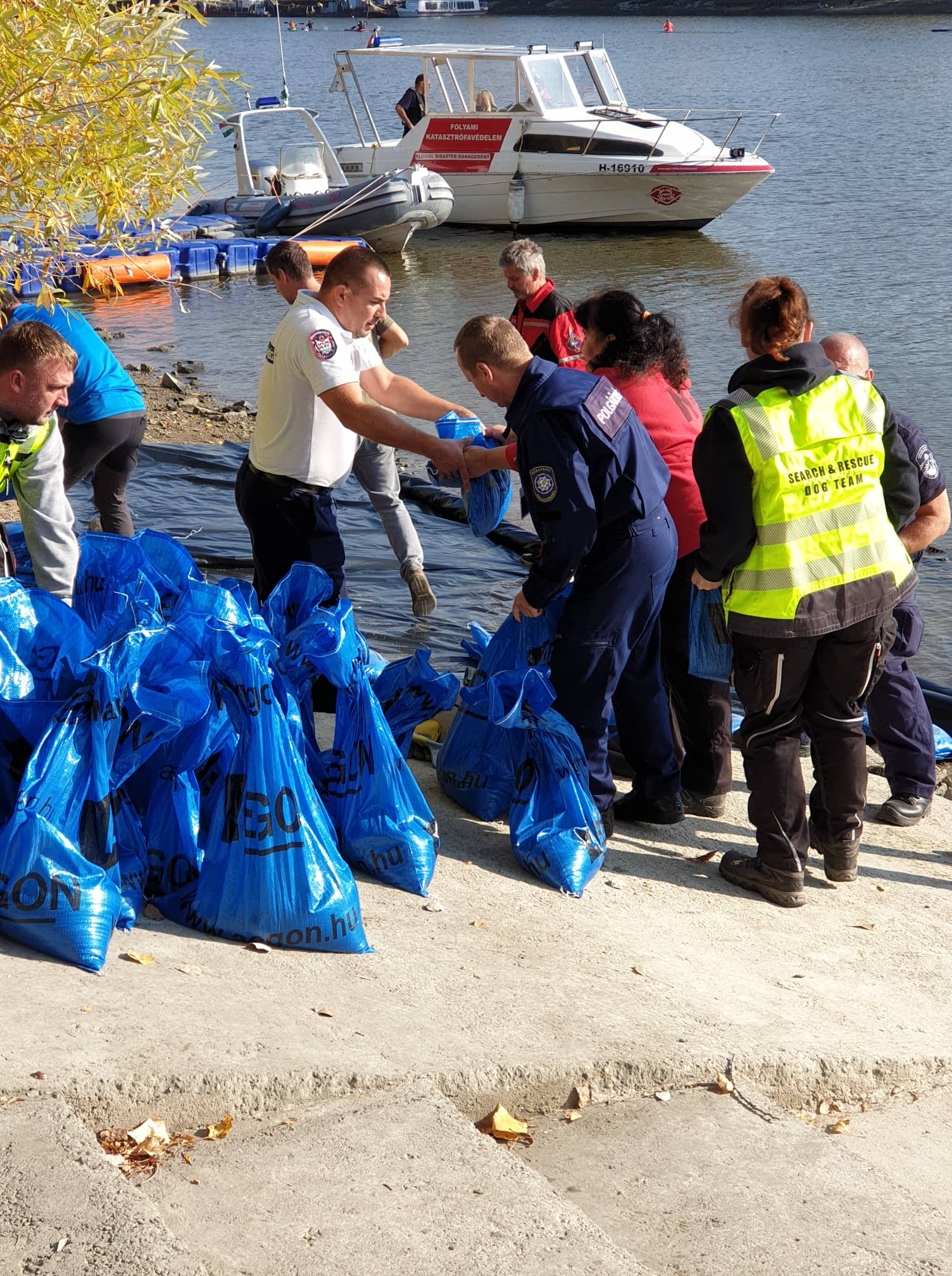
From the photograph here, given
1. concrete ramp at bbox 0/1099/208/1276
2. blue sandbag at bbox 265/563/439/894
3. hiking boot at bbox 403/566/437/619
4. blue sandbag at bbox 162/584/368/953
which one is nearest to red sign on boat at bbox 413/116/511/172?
hiking boot at bbox 403/566/437/619

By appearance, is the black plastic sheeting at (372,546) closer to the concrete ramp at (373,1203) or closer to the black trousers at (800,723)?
A: the black trousers at (800,723)

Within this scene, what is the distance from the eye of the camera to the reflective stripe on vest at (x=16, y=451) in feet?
11.8

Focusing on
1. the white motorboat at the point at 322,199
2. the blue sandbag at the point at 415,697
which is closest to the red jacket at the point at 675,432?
the blue sandbag at the point at 415,697

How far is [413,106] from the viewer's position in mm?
22109

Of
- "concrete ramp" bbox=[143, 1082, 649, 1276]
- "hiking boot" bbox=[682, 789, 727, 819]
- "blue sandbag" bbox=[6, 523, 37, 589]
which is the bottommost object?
"hiking boot" bbox=[682, 789, 727, 819]

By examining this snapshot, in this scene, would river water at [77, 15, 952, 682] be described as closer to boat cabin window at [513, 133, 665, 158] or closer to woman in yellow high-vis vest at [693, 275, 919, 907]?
woman in yellow high-vis vest at [693, 275, 919, 907]

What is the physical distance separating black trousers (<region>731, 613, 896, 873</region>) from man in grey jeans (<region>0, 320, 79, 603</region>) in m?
2.01

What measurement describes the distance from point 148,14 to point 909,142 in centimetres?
3206

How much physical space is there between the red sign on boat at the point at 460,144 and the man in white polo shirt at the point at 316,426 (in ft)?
58.6

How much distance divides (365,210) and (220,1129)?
61.0 ft

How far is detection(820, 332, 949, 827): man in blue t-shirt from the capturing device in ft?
13.7

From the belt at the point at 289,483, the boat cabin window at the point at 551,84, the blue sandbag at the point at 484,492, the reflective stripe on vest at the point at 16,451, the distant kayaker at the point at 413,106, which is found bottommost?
the belt at the point at 289,483

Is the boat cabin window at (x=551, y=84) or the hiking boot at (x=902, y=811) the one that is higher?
the boat cabin window at (x=551, y=84)

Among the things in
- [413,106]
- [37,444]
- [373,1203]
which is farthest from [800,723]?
[413,106]
